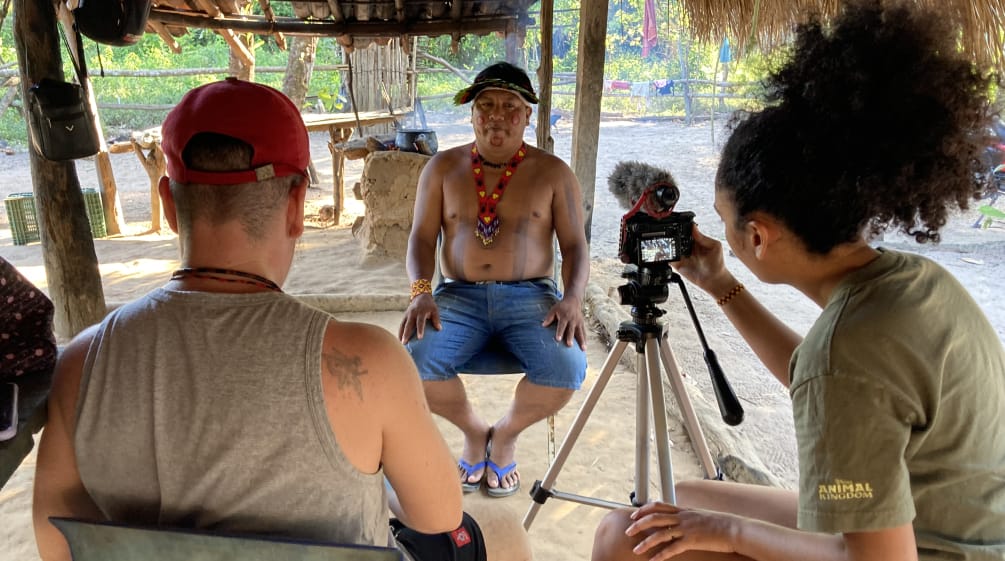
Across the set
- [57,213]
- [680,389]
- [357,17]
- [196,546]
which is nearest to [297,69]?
[357,17]

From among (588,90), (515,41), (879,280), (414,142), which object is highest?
(515,41)

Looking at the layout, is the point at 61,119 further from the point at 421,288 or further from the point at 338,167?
the point at 338,167

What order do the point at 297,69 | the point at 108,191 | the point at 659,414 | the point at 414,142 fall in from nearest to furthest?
the point at 659,414 < the point at 414,142 < the point at 108,191 < the point at 297,69

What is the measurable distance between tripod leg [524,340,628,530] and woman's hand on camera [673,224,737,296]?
0.43 m

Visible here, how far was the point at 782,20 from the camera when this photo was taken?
314cm

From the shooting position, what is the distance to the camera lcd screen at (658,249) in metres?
1.79

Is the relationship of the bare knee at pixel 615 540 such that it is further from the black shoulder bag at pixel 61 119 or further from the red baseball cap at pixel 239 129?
the black shoulder bag at pixel 61 119

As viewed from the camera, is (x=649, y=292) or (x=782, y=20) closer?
(x=649, y=292)

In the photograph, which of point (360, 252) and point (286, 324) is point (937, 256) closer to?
point (360, 252)

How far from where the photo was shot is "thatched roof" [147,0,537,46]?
210 inches

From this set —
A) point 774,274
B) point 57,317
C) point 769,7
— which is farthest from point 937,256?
point 57,317

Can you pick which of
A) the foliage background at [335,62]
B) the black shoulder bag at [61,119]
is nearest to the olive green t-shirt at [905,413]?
the black shoulder bag at [61,119]

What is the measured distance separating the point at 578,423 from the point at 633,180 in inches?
32.2

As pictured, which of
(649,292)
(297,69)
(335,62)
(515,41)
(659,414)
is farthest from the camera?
(335,62)
